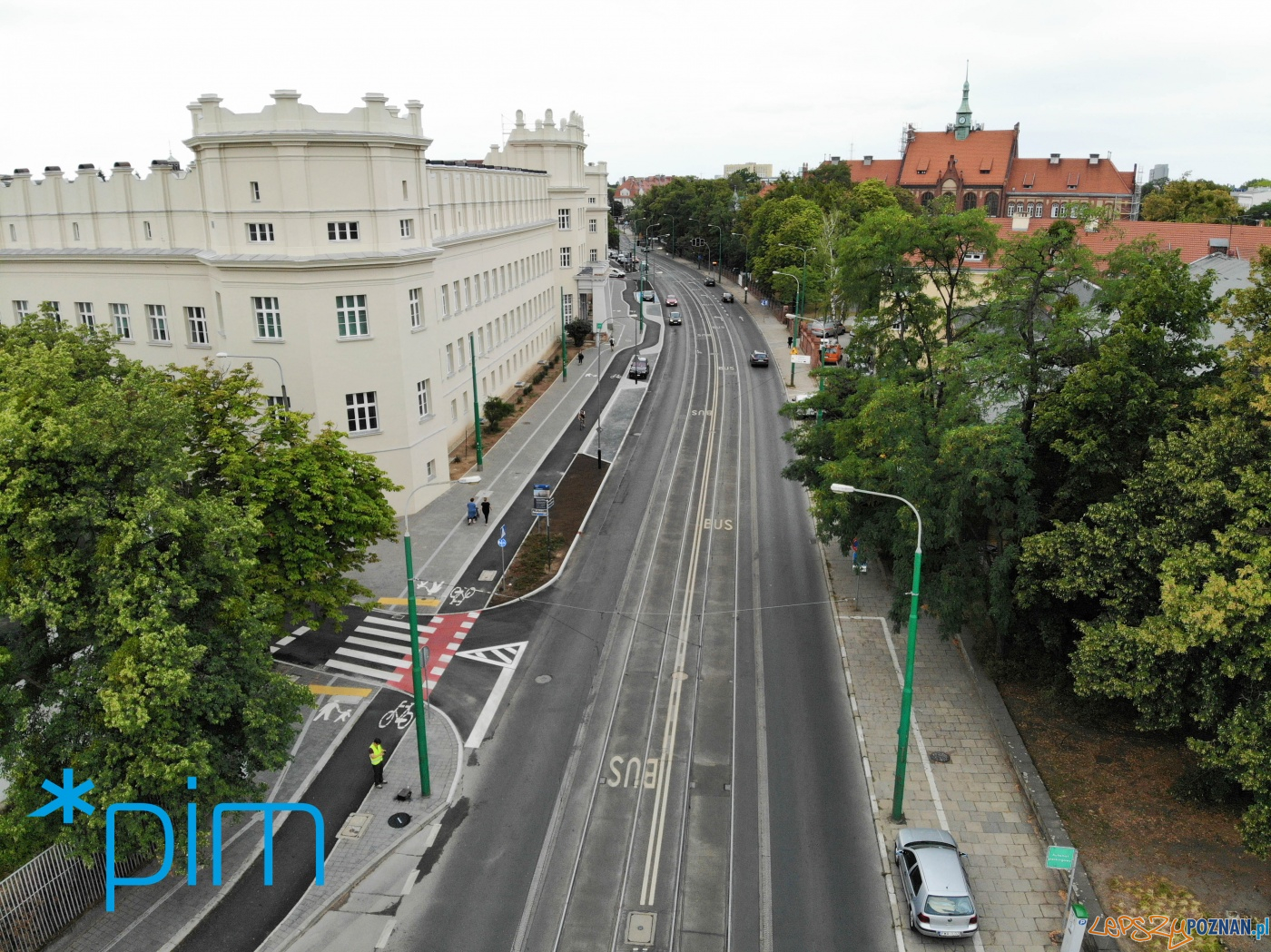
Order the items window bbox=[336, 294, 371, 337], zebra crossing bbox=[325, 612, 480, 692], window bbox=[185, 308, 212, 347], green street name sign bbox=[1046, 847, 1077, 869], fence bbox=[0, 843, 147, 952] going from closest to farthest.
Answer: fence bbox=[0, 843, 147, 952], green street name sign bbox=[1046, 847, 1077, 869], zebra crossing bbox=[325, 612, 480, 692], window bbox=[336, 294, 371, 337], window bbox=[185, 308, 212, 347]

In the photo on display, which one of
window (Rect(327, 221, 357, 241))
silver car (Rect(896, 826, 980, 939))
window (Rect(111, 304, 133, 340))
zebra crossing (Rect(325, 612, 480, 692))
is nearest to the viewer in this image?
silver car (Rect(896, 826, 980, 939))


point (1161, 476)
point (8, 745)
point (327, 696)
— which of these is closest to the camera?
point (8, 745)

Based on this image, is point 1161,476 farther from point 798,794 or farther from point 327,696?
point 327,696

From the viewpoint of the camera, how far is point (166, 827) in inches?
702

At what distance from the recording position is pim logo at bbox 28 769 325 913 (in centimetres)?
1742

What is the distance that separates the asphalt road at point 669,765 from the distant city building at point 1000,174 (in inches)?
4057

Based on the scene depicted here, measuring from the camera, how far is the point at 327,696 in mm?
26656

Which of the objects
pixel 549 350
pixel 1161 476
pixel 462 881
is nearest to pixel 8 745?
pixel 462 881

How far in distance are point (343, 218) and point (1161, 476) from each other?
3055 cm

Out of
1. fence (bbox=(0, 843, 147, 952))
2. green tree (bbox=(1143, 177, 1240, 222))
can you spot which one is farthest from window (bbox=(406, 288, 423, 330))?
green tree (bbox=(1143, 177, 1240, 222))

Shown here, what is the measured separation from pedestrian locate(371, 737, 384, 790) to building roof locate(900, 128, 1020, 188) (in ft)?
410

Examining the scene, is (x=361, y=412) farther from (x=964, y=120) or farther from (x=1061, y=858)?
(x=964, y=120)

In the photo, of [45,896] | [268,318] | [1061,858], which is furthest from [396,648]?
[1061,858]

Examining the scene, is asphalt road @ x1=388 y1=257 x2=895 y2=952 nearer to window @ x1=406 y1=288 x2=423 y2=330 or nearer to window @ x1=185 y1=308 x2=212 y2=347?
window @ x1=406 y1=288 x2=423 y2=330
